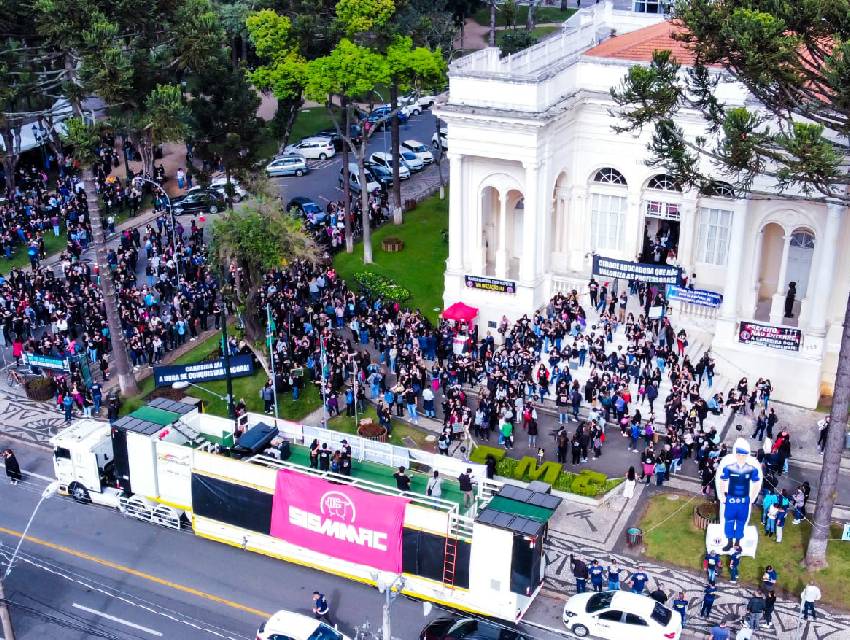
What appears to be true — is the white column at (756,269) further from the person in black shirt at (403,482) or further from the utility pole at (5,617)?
the utility pole at (5,617)

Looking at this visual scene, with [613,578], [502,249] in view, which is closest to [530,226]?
[502,249]

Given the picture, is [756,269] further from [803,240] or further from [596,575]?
[596,575]

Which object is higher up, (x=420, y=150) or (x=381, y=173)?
(x=420, y=150)

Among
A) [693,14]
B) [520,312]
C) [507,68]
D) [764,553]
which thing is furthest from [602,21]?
[764,553]

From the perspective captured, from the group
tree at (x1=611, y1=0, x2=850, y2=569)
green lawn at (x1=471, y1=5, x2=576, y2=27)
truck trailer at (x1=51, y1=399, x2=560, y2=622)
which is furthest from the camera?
green lawn at (x1=471, y1=5, x2=576, y2=27)

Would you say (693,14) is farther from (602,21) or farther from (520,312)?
(602,21)

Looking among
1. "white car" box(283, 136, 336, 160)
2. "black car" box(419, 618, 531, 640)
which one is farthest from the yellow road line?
"white car" box(283, 136, 336, 160)

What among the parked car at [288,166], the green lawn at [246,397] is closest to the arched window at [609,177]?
the green lawn at [246,397]

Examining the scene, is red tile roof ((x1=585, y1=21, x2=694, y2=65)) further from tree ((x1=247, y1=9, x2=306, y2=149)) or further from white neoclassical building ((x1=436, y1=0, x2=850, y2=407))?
tree ((x1=247, y1=9, x2=306, y2=149))
